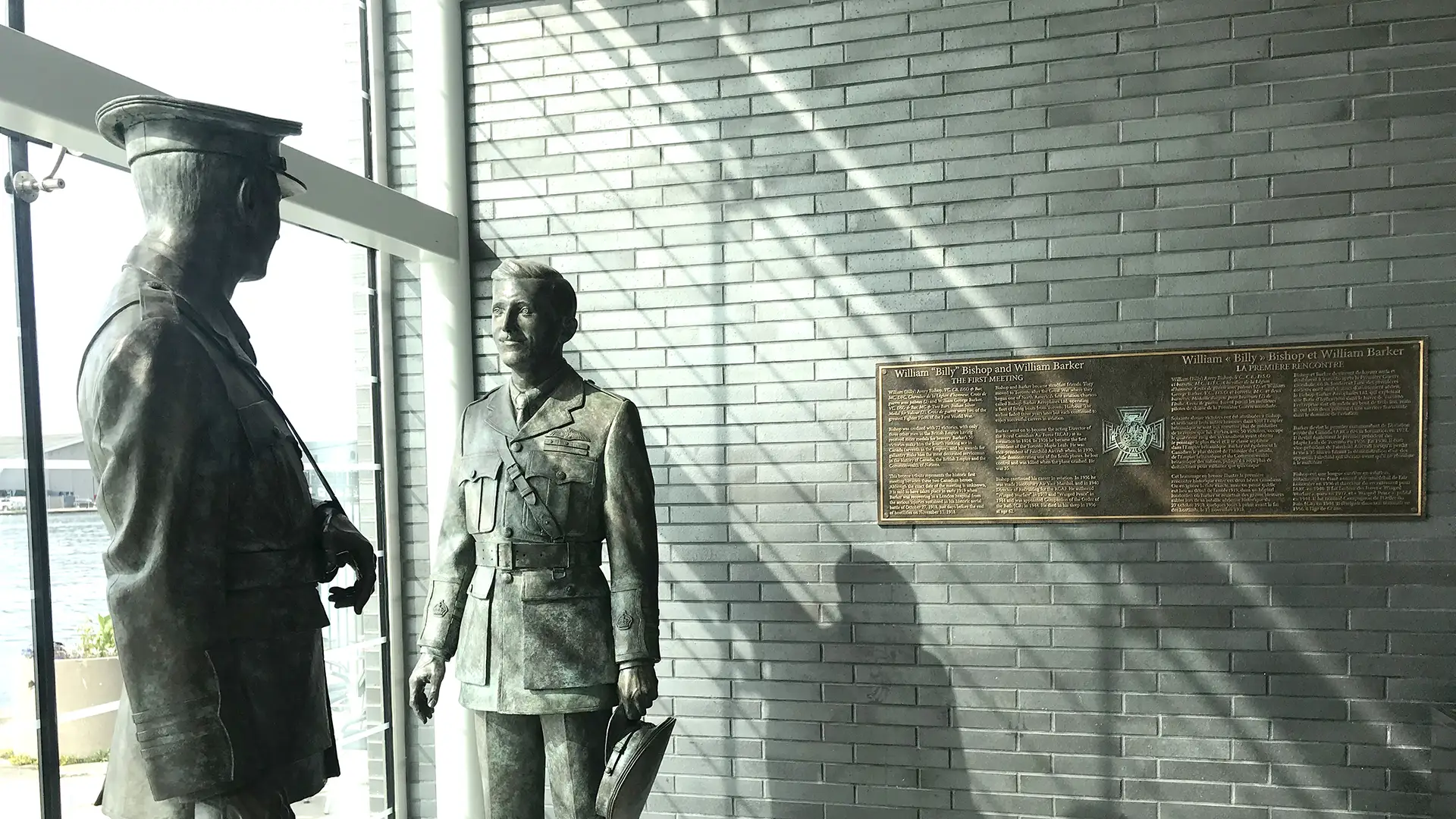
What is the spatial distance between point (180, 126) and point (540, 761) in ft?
7.22

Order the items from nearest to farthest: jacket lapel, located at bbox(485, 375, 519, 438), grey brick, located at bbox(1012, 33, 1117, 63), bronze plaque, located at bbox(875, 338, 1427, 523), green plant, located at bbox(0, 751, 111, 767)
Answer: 1. green plant, located at bbox(0, 751, 111, 767)
2. jacket lapel, located at bbox(485, 375, 519, 438)
3. bronze plaque, located at bbox(875, 338, 1427, 523)
4. grey brick, located at bbox(1012, 33, 1117, 63)

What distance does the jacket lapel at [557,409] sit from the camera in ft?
10.8

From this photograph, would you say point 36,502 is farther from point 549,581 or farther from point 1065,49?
point 1065,49

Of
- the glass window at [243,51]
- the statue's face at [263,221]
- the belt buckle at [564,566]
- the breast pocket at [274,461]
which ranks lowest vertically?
the belt buckle at [564,566]

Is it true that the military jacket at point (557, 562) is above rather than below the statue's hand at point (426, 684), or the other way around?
above

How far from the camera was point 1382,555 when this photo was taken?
389 centimetres

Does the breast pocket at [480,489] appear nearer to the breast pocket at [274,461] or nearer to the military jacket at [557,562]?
the military jacket at [557,562]

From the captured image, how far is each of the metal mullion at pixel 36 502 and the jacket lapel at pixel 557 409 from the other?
4.58ft

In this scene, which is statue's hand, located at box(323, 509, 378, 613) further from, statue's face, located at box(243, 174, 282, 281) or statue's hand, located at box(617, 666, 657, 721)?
statue's hand, located at box(617, 666, 657, 721)

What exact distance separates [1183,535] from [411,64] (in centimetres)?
405

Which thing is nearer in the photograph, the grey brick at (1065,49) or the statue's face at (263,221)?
the statue's face at (263,221)

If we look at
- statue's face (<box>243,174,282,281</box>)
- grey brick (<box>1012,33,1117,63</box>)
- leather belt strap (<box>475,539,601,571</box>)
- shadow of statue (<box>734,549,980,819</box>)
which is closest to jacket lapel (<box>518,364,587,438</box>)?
leather belt strap (<box>475,539,601,571</box>)

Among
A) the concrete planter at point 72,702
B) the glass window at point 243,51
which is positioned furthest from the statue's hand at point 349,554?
the glass window at point 243,51

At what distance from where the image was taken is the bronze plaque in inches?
153
